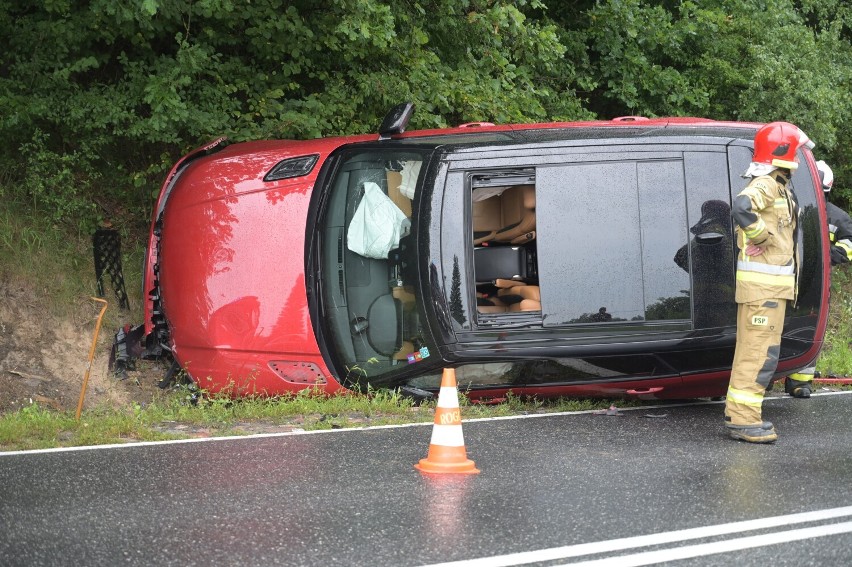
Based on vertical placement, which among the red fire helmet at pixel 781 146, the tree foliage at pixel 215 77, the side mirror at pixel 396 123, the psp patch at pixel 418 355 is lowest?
the psp patch at pixel 418 355

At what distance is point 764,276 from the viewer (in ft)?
21.4

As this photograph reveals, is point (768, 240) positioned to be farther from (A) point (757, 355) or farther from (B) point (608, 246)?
(B) point (608, 246)

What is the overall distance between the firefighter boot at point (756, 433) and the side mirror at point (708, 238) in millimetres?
1262

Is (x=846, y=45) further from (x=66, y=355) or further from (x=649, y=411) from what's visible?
(x=66, y=355)

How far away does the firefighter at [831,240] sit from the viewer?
7742 mm

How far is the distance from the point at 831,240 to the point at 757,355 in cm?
190

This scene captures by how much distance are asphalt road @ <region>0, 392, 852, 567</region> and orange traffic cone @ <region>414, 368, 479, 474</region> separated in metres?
0.11

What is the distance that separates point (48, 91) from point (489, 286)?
4.43 m

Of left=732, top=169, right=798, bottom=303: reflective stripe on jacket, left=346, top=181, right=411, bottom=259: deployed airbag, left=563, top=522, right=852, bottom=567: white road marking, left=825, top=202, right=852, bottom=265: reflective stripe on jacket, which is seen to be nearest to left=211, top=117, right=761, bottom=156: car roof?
left=346, top=181, right=411, bottom=259: deployed airbag

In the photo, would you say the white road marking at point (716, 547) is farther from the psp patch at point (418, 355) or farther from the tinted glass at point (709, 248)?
the psp patch at point (418, 355)

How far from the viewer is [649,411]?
292 inches

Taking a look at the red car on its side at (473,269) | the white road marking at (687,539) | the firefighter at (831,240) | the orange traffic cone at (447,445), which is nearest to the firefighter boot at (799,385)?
the firefighter at (831,240)

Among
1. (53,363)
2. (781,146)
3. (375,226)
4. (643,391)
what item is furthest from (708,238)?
(53,363)

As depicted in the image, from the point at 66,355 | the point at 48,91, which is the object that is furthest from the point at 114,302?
the point at 48,91
